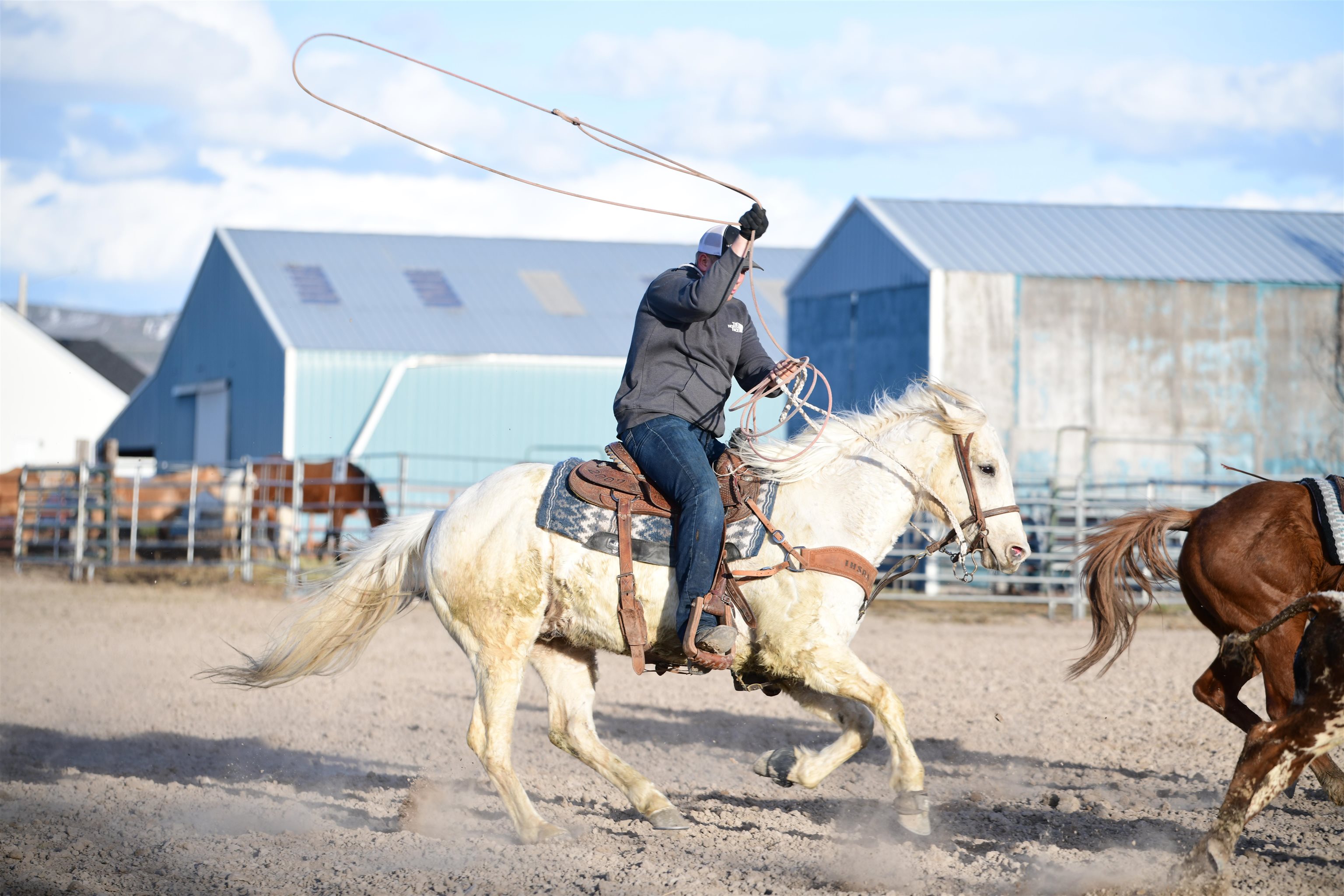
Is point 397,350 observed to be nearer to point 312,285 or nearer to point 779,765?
point 312,285

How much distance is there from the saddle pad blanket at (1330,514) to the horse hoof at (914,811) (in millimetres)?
2172

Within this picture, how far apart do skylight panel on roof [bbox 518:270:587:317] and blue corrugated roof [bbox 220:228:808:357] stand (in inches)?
2.4

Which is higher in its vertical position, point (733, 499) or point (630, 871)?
point (733, 499)

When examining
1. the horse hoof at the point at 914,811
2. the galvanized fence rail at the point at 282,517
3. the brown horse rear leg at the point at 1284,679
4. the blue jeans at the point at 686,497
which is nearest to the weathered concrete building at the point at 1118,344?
the galvanized fence rail at the point at 282,517

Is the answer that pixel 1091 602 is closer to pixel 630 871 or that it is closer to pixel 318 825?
pixel 630 871

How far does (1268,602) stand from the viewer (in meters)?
5.38

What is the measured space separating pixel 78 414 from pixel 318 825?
126 ft

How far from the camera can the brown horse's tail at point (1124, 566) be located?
6.01m

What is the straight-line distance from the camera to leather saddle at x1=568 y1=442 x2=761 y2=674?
474cm

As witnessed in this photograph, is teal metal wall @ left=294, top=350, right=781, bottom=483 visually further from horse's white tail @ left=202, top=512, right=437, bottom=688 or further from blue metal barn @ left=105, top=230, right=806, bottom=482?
horse's white tail @ left=202, top=512, right=437, bottom=688

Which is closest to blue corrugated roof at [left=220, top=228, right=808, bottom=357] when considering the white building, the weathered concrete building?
the weathered concrete building

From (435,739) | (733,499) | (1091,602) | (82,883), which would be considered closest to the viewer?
(82,883)

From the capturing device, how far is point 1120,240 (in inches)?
714

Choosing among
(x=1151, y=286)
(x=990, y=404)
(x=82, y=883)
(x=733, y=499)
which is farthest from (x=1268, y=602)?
(x=1151, y=286)
